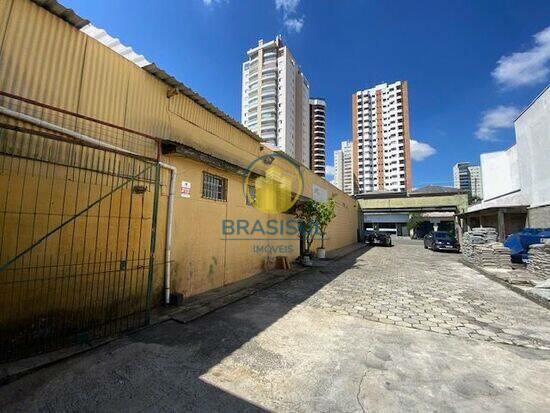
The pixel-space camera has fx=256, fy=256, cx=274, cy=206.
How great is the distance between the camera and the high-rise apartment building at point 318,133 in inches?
3105

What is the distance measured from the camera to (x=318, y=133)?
8019 centimetres

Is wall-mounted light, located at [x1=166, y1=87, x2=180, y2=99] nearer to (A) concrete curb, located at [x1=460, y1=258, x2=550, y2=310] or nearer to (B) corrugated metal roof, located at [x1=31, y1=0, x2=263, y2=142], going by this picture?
(B) corrugated metal roof, located at [x1=31, y1=0, x2=263, y2=142]

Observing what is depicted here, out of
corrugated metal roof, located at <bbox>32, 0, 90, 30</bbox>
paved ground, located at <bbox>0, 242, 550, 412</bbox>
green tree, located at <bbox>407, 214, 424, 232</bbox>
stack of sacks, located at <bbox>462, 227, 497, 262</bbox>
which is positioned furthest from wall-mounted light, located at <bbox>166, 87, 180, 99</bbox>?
green tree, located at <bbox>407, 214, 424, 232</bbox>

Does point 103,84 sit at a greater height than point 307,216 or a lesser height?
greater

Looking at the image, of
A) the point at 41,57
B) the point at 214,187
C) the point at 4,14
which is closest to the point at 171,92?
the point at 41,57

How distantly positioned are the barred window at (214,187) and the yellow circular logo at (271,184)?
3.92 feet

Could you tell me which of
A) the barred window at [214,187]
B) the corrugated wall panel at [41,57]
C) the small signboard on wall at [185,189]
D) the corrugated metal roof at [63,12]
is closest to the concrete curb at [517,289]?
the barred window at [214,187]

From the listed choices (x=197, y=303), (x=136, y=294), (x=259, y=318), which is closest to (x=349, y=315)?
(x=259, y=318)

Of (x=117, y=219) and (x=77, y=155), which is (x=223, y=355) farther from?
(x=77, y=155)

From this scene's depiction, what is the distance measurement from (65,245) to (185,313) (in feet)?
7.98

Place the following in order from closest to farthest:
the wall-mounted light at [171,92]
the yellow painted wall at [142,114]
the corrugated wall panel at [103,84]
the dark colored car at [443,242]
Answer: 1. the yellow painted wall at [142,114]
2. the corrugated wall panel at [103,84]
3. the wall-mounted light at [171,92]
4. the dark colored car at [443,242]

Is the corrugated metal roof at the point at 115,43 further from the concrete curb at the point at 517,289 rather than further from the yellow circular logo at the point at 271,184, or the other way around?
the concrete curb at the point at 517,289

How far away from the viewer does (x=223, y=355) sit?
3607 millimetres

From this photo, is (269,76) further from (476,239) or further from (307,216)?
(476,239)
